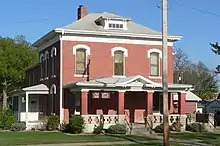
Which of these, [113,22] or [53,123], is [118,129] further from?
[113,22]

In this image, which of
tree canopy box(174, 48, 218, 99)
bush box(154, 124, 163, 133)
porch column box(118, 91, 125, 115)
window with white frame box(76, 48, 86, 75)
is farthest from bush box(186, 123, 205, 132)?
tree canopy box(174, 48, 218, 99)

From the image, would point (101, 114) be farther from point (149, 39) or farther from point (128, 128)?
point (149, 39)

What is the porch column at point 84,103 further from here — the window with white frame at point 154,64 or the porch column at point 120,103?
the window with white frame at point 154,64

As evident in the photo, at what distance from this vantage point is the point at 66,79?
36938mm

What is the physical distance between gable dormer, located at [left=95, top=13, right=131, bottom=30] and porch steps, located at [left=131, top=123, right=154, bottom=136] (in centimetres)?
860

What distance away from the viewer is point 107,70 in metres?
38.1

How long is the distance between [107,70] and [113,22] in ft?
13.7

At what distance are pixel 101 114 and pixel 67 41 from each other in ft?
20.7

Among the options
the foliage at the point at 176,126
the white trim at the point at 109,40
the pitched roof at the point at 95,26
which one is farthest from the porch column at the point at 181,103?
the pitched roof at the point at 95,26

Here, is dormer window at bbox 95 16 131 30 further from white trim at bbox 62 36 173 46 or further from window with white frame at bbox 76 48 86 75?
window with white frame at bbox 76 48 86 75

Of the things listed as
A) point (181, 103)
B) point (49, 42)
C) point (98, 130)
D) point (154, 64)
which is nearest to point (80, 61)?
point (49, 42)

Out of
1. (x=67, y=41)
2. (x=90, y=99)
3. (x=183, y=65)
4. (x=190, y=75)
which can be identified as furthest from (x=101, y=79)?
(x=190, y=75)

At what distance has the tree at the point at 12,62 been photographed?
54572 mm

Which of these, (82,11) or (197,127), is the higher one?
(82,11)
